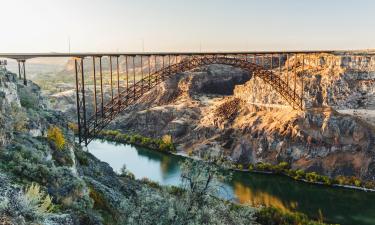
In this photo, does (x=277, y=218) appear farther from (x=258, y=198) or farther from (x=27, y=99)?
(x=27, y=99)

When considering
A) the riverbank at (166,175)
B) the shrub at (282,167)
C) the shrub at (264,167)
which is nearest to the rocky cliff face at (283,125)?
the shrub at (282,167)

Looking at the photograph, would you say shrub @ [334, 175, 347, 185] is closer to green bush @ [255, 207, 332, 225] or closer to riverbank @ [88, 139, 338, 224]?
riverbank @ [88, 139, 338, 224]

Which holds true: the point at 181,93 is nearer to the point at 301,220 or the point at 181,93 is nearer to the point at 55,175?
the point at 301,220

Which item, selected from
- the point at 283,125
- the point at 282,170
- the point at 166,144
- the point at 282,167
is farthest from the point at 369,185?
the point at 166,144

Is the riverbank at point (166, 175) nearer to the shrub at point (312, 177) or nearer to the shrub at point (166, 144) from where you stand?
the shrub at point (166, 144)

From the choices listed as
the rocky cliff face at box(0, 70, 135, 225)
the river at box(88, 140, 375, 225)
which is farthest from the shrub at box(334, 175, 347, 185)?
the rocky cliff face at box(0, 70, 135, 225)

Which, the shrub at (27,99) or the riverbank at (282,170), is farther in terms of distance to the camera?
the riverbank at (282,170)
